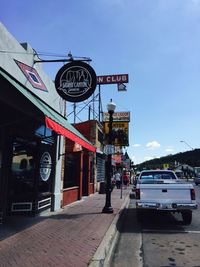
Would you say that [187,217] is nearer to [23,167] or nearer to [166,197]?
[166,197]

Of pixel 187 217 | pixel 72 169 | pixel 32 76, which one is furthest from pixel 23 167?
pixel 72 169

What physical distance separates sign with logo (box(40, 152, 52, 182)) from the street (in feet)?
10.9

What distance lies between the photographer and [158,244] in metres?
8.15

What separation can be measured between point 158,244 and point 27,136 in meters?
5.49

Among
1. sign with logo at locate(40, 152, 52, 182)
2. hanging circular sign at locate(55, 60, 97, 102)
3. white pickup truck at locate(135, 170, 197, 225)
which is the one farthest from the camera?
sign with logo at locate(40, 152, 52, 182)

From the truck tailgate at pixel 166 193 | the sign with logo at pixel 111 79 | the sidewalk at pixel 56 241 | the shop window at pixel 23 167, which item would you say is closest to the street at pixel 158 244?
the sidewalk at pixel 56 241

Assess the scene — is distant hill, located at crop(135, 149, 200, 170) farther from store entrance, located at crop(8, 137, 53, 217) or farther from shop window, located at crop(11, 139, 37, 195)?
shop window, located at crop(11, 139, 37, 195)

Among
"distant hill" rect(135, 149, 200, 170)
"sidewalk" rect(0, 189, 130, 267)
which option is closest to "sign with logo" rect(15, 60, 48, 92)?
"sidewalk" rect(0, 189, 130, 267)

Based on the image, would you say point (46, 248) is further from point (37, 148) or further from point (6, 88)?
point (37, 148)

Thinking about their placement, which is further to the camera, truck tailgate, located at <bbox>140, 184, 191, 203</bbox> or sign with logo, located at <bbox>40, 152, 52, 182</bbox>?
sign with logo, located at <bbox>40, 152, 52, 182</bbox>

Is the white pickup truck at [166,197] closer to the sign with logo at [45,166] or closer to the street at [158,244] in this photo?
the street at [158,244]

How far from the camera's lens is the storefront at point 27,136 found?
8.53m

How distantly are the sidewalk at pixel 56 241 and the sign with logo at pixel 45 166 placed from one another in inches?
65.2

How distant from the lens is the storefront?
8531 millimetres
